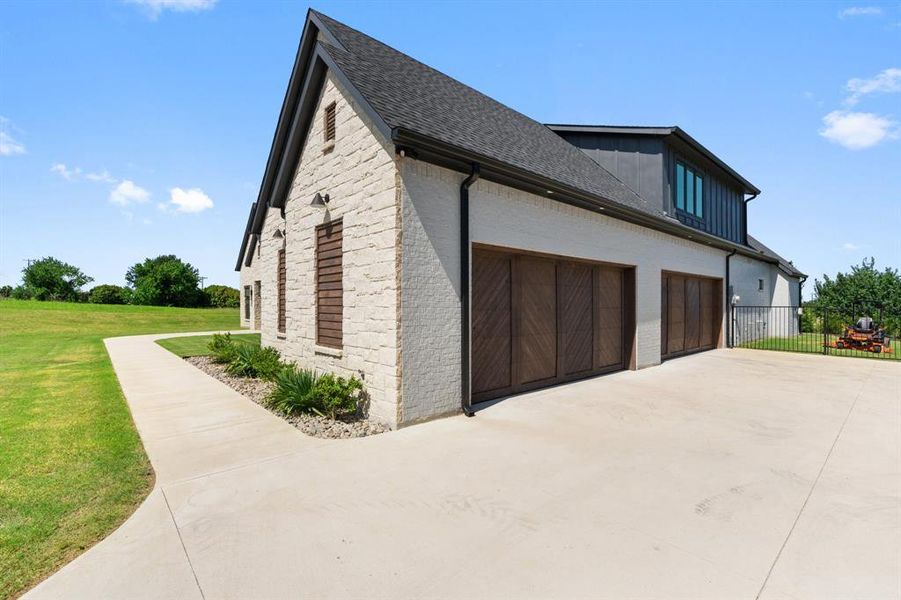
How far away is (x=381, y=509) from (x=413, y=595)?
3.68 ft

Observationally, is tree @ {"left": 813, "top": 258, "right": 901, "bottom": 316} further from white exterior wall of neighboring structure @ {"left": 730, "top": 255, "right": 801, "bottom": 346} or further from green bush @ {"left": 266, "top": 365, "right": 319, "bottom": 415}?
green bush @ {"left": 266, "top": 365, "right": 319, "bottom": 415}

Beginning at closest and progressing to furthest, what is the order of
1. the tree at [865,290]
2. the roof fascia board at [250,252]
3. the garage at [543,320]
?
the garage at [543,320], the roof fascia board at [250,252], the tree at [865,290]

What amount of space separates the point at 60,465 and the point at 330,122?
686 centimetres

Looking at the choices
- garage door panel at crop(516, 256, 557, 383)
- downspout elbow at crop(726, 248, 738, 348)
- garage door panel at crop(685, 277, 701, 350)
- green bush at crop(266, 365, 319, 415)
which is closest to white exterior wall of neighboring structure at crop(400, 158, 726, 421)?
garage door panel at crop(516, 256, 557, 383)

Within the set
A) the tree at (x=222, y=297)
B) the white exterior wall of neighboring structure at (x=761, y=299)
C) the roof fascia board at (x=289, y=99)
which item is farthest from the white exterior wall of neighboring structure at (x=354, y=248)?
the tree at (x=222, y=297)

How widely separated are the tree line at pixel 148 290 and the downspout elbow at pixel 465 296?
49200 mm

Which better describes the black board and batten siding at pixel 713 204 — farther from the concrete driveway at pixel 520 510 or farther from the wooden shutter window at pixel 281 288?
the wooden shutter window at pixel 281 288

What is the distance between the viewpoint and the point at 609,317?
33.9 ft

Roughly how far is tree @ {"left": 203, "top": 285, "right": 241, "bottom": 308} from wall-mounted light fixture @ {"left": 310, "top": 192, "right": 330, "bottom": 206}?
4657 centimetres

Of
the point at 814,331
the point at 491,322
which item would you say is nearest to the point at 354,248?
the point at 491,322

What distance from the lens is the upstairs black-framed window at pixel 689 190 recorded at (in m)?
14.5

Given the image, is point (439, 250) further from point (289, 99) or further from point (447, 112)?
point (289, 99)

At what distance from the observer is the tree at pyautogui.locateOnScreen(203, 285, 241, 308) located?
48625 mm

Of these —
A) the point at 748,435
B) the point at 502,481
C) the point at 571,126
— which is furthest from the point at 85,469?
the point at 571,126
